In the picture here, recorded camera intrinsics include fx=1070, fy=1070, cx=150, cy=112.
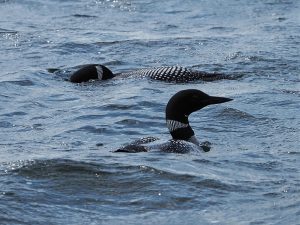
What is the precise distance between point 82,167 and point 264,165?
1.58m

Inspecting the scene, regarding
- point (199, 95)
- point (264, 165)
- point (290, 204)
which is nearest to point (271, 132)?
point (199, 95)

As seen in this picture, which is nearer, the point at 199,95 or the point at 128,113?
the point at 199,95

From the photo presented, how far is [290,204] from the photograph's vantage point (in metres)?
7.81

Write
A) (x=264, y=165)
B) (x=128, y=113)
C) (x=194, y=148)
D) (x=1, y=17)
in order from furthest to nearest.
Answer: (x=1, y=17)
(x=128, y=113)
(x=194, y=148)
(x=264, y=165)

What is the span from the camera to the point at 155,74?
1409 centimetres

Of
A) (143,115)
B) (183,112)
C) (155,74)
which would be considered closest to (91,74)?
(155,74)

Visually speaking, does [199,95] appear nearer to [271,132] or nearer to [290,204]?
[271,132]

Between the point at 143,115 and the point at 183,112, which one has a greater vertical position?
the point at 183,112

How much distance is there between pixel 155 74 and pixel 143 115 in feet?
7.15

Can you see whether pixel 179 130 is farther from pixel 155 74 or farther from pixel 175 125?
pixel 155 74

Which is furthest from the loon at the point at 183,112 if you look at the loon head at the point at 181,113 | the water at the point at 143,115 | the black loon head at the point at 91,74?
the black loon head at the point at 91,74

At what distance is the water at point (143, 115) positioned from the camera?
792cm

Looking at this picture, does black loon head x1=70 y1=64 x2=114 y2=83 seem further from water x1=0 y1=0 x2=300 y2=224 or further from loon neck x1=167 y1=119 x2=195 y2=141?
loon neck x1=167 y1=119 x2=195 y2=141

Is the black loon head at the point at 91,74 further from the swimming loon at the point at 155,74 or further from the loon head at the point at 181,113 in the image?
the loon head at the point at 181,113
